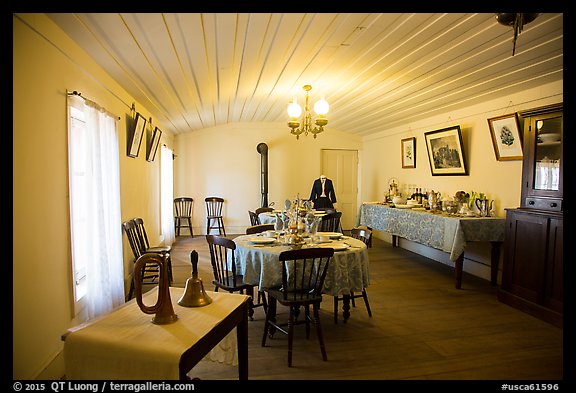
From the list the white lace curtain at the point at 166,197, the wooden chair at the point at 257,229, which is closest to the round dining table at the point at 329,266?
the wooden chair at the point at 257,229

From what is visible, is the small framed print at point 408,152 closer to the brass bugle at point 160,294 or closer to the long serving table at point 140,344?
the long serving table at point 140,344

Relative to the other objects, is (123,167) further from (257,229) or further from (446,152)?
(446,152)

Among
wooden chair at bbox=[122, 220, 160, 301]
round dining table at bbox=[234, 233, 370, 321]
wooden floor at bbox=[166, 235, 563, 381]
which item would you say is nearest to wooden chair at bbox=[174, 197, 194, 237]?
wooden chair at bbox=[122, 220, 160, 301]

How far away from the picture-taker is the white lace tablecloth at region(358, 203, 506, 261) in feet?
13.9

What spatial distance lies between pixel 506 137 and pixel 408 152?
2224 mm

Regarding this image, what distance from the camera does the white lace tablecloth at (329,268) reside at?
295 centimetres

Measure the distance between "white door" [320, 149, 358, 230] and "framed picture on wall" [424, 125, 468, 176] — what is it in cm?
297

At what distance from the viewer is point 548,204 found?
3.39 metres

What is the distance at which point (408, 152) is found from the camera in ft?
21.4

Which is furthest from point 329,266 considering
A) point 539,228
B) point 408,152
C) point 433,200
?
point 408,152

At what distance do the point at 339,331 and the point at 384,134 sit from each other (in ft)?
Answer: 17.7

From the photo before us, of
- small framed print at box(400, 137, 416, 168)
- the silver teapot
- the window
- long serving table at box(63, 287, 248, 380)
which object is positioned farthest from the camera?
small framed print at box(400, 137, 416, 168)

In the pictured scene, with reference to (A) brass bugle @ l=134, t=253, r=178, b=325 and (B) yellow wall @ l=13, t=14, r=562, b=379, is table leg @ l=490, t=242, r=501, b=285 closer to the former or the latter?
(B) yellow wall @ l=13, t=14, r=562, b=379

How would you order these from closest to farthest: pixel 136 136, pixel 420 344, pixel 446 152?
pixel 420 344, pixel 136 136, pixel 446 152
